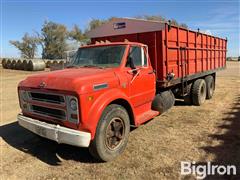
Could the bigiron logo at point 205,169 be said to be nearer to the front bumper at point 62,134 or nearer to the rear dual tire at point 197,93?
the front bumper at point 62,134

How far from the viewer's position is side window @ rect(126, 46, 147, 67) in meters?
6.00

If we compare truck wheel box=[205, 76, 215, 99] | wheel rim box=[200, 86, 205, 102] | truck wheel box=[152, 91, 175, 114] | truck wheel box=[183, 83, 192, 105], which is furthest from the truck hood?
truck wheel box=[205, 76, 215, 99]

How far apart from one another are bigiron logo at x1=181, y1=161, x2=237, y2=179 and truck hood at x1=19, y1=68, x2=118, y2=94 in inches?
78.2

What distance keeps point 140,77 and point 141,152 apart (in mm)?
1694

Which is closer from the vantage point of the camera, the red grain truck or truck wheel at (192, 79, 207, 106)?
the red grain truck

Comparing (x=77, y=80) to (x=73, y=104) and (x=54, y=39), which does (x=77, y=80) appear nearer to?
(x=73, y=104)

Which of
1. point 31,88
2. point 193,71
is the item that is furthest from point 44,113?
point 193,71

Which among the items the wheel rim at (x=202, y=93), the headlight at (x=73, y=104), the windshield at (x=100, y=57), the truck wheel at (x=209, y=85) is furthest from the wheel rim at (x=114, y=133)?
the truck wheel at (x=209, y=85)

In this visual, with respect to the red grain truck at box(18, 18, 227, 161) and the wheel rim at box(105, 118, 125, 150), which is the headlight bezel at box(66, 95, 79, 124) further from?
the wheel rim at box(105, 118, 125, 150)

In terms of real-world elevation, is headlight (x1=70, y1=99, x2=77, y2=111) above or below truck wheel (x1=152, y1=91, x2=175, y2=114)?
above

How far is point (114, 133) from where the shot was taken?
16.8 feet

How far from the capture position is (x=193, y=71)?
9312 mm

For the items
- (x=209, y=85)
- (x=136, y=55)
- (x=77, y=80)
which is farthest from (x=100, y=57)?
(x=209, y=85)

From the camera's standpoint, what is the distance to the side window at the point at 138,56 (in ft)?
19.7
